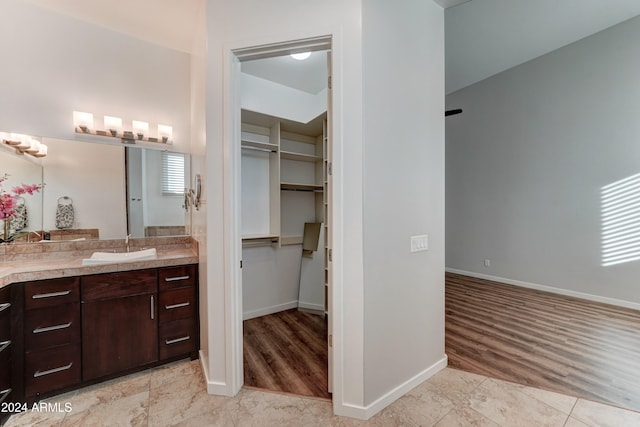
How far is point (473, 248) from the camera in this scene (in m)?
4.89

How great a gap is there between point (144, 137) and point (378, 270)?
8.62 ft

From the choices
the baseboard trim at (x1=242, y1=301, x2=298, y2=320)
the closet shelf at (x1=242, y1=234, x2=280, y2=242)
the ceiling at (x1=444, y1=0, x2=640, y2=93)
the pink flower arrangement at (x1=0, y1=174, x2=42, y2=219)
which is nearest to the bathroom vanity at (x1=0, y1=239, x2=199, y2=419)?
the pink flower arrangement at (x1=0, y1=174, x2=42, y2=219)

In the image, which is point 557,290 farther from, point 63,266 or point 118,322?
point 63,266

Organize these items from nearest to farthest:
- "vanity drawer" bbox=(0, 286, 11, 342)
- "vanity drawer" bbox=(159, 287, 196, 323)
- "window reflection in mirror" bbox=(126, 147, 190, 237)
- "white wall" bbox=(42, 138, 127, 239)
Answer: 1. "vanity drawer" bbox=(0, 286, 11, 342)
2. "vanity drawer" bbox=(159, 287, 196, 323)
3. "white wall" bbox=(42, 138, 127, 239)
4. "window reflection in mirror" bbox=(126, 147, 190, 237)

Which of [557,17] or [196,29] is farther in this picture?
[557,17]

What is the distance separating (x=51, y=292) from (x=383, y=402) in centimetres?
237

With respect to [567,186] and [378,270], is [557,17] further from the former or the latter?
[378,270]

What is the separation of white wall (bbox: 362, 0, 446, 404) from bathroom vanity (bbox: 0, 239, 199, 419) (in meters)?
1.60

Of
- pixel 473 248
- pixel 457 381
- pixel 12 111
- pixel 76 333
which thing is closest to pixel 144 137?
pixel 12 111

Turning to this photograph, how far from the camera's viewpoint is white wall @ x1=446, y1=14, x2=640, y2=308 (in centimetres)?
339

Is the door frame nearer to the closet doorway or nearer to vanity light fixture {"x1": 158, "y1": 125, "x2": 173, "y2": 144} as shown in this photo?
the closet doorway

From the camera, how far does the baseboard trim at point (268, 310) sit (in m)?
3.14

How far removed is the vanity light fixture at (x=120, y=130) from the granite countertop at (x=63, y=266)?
1138 mm

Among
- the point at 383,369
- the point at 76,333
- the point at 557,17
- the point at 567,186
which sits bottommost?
the point at 383,369
